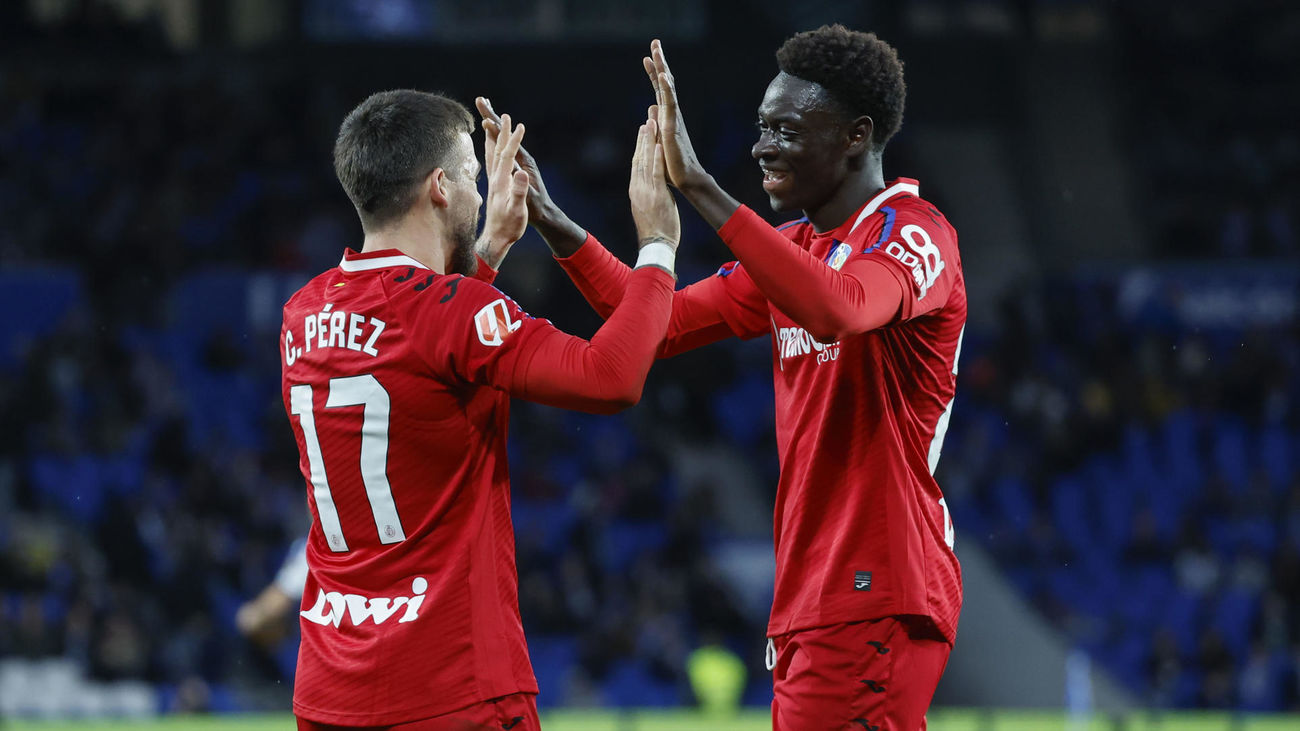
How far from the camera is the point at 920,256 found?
349cm

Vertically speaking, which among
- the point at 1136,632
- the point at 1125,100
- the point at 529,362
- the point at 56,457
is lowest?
the point at 1136,632

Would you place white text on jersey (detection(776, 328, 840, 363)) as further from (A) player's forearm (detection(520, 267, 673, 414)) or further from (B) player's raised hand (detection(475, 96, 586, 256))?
(B) player's raised hand (detection(475, 96, 586, 256))

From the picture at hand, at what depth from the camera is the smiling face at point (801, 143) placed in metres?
3.69

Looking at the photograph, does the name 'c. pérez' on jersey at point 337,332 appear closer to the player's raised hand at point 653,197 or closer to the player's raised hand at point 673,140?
the player's raised hand at point 653,197

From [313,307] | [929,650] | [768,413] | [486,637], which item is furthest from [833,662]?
[768,413]

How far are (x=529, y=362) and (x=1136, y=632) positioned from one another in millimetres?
11677

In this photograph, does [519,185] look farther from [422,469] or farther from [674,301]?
[422,469]

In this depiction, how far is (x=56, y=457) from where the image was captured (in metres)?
13.5

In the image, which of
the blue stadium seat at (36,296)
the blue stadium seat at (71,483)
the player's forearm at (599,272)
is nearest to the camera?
the player's forearm at (599,272)

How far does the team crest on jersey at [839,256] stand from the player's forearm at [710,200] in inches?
13.4

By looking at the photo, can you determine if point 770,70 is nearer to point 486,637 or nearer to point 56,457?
point 56,457

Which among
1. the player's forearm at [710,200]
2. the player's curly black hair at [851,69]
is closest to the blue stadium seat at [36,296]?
the player's curly black hair at [851,69]

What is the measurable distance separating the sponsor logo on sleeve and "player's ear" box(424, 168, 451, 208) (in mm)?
1036

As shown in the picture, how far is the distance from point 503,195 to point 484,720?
1313 mm
